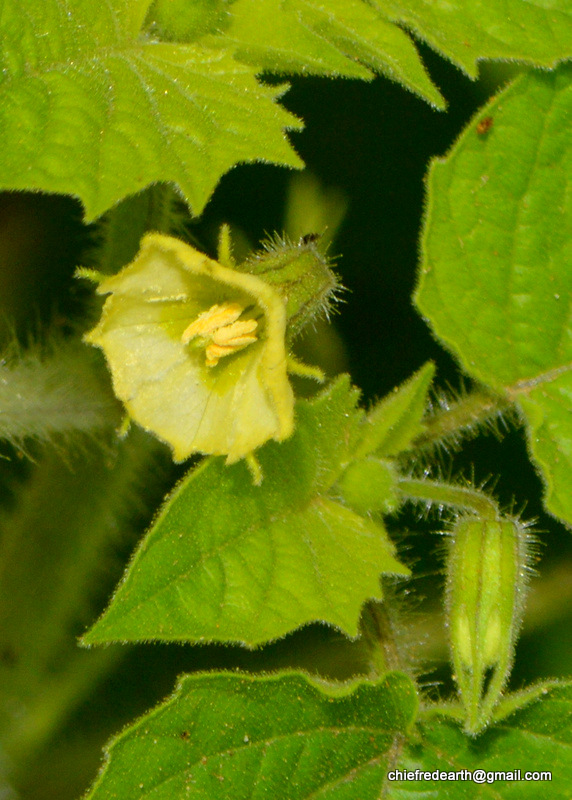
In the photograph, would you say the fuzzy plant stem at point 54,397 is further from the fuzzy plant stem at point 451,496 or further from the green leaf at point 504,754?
the green leaf at point 504,754

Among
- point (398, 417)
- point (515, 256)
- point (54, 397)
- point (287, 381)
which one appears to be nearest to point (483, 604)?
point (398, 417)

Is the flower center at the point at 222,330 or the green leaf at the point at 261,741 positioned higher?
the flower center at the point at 222,330

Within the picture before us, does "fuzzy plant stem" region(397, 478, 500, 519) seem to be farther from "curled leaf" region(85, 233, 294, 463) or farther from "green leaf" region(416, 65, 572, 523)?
"curled leaf" region(85, 233, 294, 463)

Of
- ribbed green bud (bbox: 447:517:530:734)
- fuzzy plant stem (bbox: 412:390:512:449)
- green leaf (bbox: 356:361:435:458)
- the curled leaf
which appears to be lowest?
ribbed green bud (bbox: 447:517:530:734)

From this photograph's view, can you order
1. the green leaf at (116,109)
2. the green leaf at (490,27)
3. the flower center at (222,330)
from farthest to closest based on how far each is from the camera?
the green leaf at (490,27) → the flower center at (222,330) → the green leaf at (116,109)

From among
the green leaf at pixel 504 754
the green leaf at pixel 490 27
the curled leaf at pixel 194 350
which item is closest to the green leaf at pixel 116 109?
the curled leaf at pixel 194 350

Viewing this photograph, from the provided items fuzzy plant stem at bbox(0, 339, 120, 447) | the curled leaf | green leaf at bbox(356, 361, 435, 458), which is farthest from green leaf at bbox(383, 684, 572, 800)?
fuzzy plant stem at bbox(0, 339, 120, 447)
